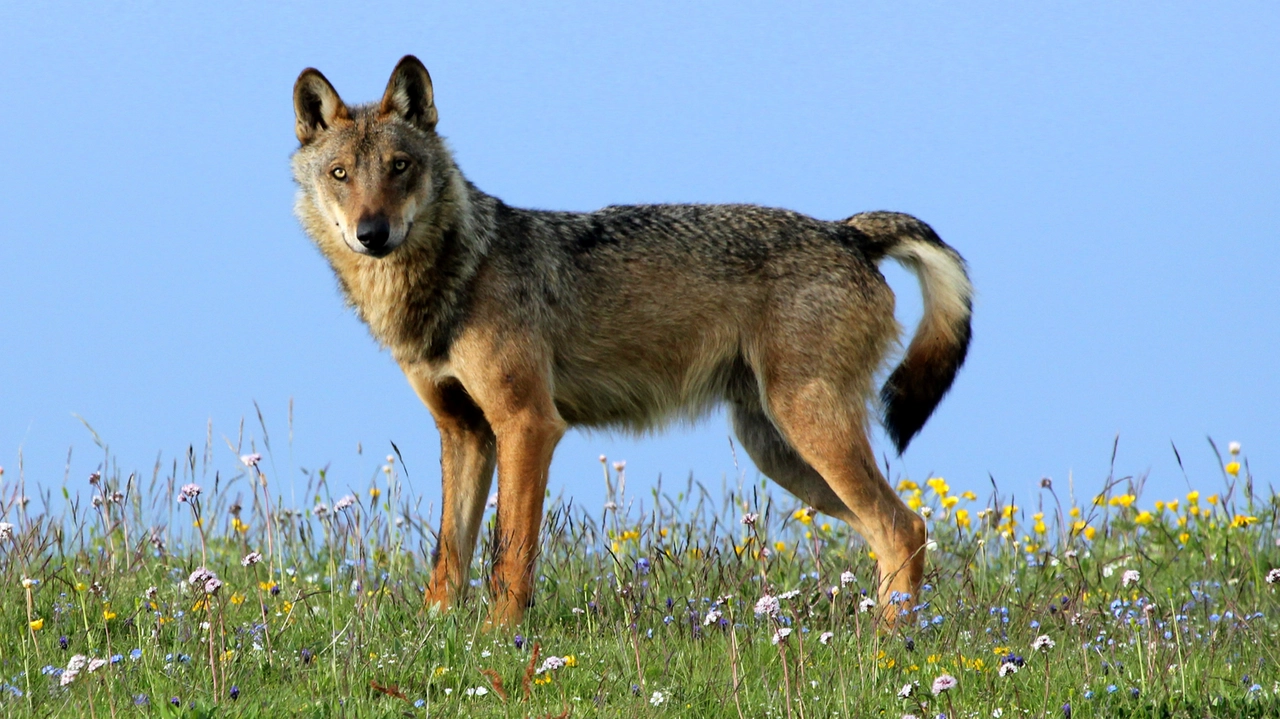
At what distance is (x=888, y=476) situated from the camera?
646cm

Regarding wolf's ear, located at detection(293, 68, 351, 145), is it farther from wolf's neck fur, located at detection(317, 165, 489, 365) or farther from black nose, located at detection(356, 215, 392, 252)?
black nose, located at detection(356, 215, 392, 252)

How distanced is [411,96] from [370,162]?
57 cm

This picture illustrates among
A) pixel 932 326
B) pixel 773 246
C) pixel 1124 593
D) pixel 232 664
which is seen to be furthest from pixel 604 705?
pixel 1124 593

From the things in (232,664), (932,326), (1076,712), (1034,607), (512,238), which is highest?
(932,326)

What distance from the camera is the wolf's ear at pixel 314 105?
600 centimetres

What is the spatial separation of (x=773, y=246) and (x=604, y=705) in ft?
10.9

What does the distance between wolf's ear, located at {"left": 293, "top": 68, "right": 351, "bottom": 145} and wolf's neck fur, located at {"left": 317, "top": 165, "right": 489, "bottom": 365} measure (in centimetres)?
57

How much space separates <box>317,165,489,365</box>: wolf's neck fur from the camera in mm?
5867

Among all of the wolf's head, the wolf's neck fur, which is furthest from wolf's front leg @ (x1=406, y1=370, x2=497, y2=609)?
the wolf's head

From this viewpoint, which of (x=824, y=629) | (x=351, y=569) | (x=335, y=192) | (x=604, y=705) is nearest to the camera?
(x=604, y=705)

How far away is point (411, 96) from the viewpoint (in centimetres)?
612

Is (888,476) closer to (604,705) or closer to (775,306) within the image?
(775,306)

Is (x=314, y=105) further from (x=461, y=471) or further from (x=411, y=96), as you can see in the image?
(x=461, y=471)

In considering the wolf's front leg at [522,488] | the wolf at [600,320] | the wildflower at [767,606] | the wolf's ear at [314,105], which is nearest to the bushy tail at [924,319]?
the wolf at [600,320]
